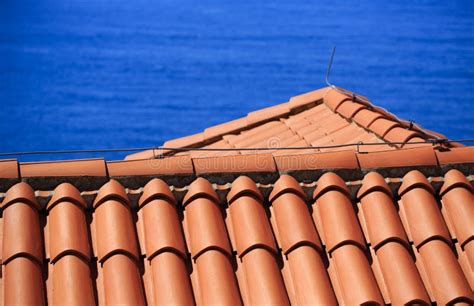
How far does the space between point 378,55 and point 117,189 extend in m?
7.42

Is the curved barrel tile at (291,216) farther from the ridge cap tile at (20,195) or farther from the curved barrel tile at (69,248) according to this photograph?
the ridge cap tile at (20,195)

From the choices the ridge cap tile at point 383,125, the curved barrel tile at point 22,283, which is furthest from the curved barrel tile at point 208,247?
the ridge cap tile at point 383,125

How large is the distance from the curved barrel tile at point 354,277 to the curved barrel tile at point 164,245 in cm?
60

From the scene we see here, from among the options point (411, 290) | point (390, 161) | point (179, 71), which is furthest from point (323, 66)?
point (411, 290)

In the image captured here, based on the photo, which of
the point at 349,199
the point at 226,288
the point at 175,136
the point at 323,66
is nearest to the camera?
the point at 226,288

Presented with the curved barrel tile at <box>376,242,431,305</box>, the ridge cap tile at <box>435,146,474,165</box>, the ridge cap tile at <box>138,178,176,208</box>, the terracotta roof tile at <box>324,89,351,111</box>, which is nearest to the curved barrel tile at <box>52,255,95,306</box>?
the ridge cap tile at <box>138,178,176,208</box>

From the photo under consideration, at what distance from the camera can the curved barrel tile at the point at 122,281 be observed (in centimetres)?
285

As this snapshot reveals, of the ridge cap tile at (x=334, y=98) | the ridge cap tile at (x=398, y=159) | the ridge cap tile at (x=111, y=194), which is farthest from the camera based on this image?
the ridge cap tile at (x=334, y=98)

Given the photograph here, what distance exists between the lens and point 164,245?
304 centimetres

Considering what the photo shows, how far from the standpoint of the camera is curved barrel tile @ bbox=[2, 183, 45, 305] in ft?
9.15

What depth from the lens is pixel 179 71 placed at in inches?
393

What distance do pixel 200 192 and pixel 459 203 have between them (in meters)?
1.12

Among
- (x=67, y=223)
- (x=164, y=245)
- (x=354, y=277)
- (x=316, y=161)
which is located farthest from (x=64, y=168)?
(x=354, y=277)

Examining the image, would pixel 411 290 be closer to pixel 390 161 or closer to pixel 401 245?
pixel 401 245
